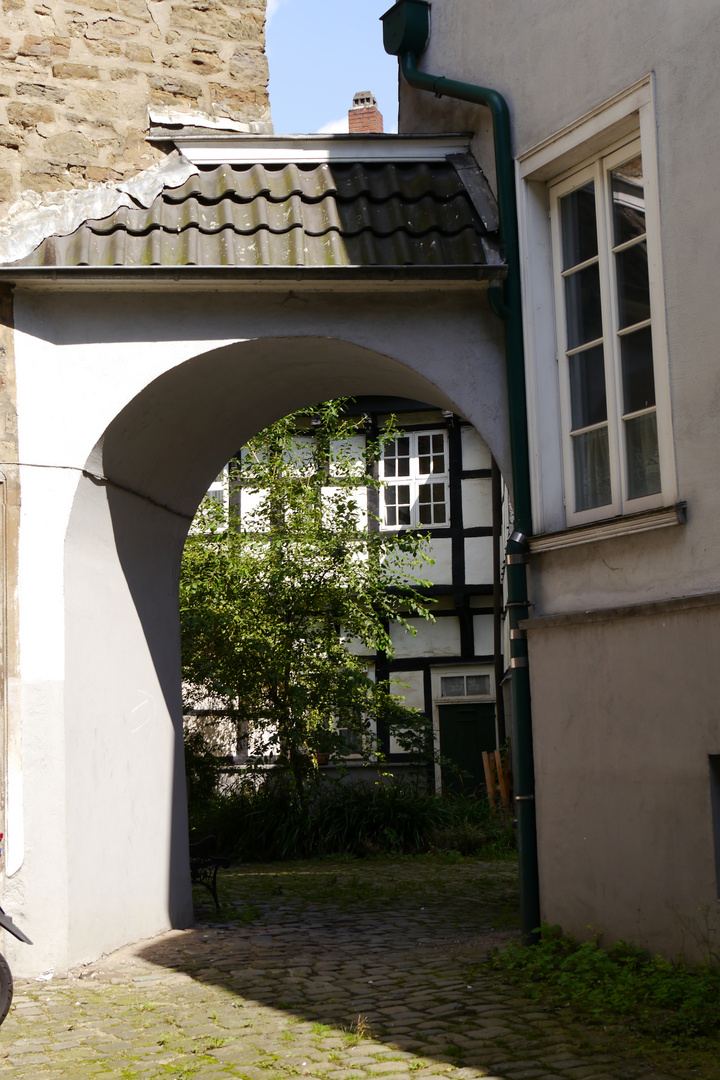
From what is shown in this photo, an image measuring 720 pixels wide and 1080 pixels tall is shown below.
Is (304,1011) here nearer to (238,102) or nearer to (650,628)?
(650,628)

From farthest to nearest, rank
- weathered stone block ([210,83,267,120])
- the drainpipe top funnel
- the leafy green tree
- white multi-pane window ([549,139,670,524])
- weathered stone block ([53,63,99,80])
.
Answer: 1. the leafy green tree
2. the drainpipe top funnel
3. weathered stone block ([210,83,267,120])
4. weathered stone block ([53,63,99,80])
5. white multi-pane window ([549,139,670,524])

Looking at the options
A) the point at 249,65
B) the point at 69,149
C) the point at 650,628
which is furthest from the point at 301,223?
the point at 650,628

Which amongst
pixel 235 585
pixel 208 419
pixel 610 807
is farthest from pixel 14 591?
pixel 235 585

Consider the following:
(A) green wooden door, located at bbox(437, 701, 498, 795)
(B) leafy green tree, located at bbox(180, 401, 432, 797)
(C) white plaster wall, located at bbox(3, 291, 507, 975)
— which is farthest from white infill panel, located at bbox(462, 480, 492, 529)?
(C) white plaster wall, located at bbox(3, 291, 507, 975)

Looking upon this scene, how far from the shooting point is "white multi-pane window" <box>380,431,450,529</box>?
806 inches

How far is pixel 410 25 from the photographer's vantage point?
7465 mm

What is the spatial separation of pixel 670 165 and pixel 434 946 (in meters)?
4.50

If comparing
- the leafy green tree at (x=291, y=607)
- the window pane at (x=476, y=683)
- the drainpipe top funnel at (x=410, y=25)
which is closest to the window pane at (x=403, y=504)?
the window pane at (x=476, y=683)

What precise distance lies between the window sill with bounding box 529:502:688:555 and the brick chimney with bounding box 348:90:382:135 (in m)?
19.9

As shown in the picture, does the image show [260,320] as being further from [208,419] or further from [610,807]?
[610,807]

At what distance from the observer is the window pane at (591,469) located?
6.19 m

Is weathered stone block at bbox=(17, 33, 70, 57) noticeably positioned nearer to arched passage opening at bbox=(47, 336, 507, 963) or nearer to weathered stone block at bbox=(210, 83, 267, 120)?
weathered stone block at bbox=(210, 83, 267, 120)

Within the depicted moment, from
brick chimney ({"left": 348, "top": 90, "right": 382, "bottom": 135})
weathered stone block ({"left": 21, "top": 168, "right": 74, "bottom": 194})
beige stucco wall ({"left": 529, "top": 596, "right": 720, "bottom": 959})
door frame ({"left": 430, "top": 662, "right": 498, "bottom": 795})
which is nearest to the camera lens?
beige stucco wall ({"left": 529, "top": 596, "right": 720, "bottom": 959})

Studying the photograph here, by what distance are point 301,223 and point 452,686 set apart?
1426cm
